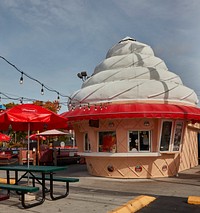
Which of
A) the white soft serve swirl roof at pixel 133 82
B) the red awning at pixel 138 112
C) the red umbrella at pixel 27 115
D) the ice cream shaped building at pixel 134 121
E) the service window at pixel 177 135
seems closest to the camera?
the red umbrella at pixel 27 115

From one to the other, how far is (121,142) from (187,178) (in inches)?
128

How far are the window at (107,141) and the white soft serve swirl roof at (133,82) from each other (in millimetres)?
1489

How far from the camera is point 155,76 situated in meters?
13.5

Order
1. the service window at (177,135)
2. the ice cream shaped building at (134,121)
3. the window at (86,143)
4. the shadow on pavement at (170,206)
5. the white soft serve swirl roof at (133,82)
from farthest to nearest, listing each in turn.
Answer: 1. the window at (86,143)
2. the service window at (177,135)
3. the white soft serve swirl roof at (133,82)
4. the ice cream shaped building at (134,121)
5. the shadow on pavement at (170,206)

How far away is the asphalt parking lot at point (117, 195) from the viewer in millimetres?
6953

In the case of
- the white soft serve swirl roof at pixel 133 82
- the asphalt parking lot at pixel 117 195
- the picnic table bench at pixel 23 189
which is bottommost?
the asphalt parking lot at pixel 117 195

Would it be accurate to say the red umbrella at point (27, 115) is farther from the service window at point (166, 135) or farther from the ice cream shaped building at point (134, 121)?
the service window at point (166, 135)

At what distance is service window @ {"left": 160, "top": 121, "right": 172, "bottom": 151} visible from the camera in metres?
12.3

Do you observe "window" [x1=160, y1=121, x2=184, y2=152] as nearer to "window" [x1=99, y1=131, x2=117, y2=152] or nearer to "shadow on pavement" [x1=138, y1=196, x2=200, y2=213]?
"window" [x1=99, y1=131, x2=117, y2=152]

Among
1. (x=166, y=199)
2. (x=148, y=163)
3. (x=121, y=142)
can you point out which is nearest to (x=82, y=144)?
(x=121, y=142)

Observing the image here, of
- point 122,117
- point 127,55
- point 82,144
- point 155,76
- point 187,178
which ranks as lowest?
point 187,178

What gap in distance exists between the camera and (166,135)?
40.6ft

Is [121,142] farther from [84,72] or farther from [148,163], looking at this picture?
[84,72]

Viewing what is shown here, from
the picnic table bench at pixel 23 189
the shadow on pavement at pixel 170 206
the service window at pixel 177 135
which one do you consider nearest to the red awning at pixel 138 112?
the service window at pixel 177 135
